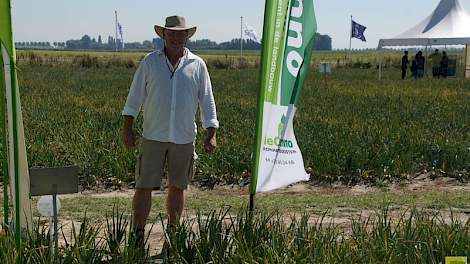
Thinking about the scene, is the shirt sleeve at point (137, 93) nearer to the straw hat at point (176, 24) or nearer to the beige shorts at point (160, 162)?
the beige shorts at point (160, 162)

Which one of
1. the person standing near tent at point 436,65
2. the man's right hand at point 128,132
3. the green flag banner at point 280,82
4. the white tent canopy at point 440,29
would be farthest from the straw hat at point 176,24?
the person standing near tent at point 436,65

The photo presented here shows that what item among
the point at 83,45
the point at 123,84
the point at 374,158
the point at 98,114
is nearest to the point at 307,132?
the point at 374,158

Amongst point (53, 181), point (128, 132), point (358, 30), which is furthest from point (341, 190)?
point (358, 30)

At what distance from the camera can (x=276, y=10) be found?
14.9ft

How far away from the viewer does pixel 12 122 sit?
12.5 ft

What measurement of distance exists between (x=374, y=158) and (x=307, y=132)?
1.95 m

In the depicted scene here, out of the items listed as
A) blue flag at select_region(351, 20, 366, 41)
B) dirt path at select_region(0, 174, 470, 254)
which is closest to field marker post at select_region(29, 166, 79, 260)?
dirt path at select_region(0, 174, 470, 254)

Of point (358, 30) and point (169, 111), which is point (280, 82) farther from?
point (358, 30)

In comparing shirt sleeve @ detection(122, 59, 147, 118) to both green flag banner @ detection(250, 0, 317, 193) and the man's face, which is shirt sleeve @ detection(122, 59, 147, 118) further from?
green flag banner @ detection(250, 0, 317, 193)

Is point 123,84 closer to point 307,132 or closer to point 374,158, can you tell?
point 307,132

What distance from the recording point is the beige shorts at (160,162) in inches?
194

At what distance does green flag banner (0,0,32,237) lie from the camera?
3.69 m

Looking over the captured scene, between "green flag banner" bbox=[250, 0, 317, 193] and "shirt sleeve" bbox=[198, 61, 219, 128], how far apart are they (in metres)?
0.54

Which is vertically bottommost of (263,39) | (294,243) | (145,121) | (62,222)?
(62,222)
